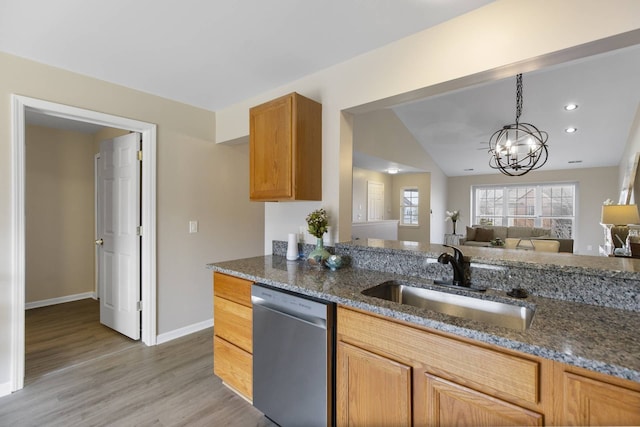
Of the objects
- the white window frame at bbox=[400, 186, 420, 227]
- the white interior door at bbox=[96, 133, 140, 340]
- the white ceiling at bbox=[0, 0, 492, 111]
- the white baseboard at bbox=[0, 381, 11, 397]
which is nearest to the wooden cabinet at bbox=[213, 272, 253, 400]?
the white interior door at bbox=[96, 133, 140, 340]

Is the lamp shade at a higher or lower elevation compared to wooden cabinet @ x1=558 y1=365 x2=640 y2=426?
higher

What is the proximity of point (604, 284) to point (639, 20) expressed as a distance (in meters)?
1.09

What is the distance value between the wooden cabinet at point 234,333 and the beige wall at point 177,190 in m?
1.13

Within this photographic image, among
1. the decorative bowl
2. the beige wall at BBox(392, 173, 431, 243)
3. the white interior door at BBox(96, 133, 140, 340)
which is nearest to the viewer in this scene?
the decorative bowl

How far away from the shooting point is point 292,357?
164cm

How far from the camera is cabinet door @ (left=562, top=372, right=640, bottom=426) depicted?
0.85 meters

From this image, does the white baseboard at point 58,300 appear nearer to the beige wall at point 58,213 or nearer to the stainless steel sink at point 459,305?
the beige wall at point 58,213

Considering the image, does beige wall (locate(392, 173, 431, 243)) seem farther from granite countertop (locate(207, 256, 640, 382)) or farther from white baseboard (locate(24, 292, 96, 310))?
white baseboard (locate(24, 292, 96, 310))

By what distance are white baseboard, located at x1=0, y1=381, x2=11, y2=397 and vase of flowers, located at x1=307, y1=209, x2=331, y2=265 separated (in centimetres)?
222

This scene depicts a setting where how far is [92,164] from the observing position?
Answer: 14.3 ft

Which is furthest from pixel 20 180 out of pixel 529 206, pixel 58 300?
pixel 529 206

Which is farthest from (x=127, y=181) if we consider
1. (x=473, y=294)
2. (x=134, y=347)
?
(x=473, y=294)

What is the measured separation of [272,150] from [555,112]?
200 inches

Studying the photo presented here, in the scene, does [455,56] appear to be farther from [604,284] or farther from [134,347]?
[134,347]
